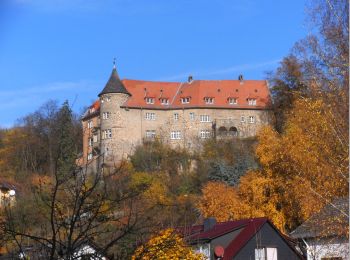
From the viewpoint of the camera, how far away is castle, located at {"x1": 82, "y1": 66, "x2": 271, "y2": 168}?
66.7m

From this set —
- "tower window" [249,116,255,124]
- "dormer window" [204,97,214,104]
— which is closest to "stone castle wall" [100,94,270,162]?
"tower window" [249,116,255,124]

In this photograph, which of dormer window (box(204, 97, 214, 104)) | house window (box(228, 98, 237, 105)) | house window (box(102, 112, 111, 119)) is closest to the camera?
house window (box(102, 112, 111, 119))

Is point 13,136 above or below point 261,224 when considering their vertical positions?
above

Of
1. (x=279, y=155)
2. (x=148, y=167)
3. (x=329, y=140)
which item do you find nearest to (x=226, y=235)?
(x=329, y=140)

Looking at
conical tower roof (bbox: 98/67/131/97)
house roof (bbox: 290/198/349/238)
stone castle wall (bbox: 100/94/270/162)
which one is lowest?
house roof (bbox: 290/198/349/238)

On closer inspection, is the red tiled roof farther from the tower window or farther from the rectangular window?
the tower window

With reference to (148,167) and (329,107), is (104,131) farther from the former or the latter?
(329,107)

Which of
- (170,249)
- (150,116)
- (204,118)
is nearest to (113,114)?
(150,116)

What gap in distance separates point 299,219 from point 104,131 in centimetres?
4005

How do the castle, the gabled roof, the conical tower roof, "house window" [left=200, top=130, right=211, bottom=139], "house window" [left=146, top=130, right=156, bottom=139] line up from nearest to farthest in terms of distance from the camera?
"house window" [left=200, top=130, right=211, bottom=139] → the castle → "house window" [left=146, top=130, right=156, bottom=139] → the conical tower roof → the gabled roof

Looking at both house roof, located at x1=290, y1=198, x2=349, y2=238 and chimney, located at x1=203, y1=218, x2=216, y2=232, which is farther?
chimney, located at x1=203, y1=218, x2=216, y2=232

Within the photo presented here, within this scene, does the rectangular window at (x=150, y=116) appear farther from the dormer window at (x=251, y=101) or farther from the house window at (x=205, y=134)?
the dormer window at (x=251, y=101)

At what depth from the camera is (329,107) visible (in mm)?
13367

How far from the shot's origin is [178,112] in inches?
2721
